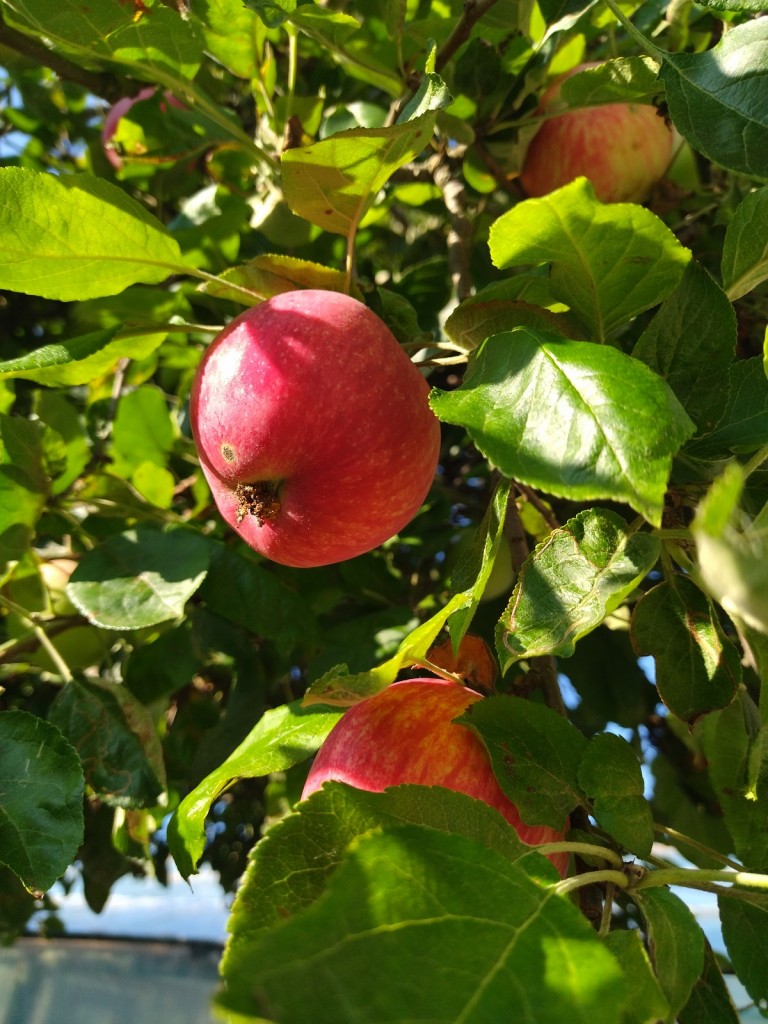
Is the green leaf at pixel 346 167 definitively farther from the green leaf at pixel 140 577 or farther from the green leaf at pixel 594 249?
the green leaf at pixel 140 577

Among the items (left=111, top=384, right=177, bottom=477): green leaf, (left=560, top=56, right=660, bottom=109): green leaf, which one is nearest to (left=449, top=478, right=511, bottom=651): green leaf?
(left=560, top=56, right=660, bottom=109): green leaf

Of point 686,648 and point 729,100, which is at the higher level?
point 729,100

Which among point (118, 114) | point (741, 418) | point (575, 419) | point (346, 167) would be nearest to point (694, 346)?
point (741, 418)

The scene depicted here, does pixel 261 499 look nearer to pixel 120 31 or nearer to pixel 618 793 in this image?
pixel 618 793

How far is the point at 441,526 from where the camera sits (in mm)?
1296

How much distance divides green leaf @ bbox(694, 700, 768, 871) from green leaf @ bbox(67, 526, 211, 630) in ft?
1.59

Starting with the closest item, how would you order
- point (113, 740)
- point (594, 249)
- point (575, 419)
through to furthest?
point (575, 419) → point (594, 249) → point (113, 740)

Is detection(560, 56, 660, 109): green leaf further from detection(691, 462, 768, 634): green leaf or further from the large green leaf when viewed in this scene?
detection(691, 462, 768, 634): green leaf

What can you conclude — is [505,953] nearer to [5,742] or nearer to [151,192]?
[5,742]

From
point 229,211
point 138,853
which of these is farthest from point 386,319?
point 138,853

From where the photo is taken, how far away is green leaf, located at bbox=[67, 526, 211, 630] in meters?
0.85

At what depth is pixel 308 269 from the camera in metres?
0.76

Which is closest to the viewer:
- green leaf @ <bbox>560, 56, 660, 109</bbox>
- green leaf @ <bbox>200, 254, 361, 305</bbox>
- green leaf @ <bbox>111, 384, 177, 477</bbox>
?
green leaf @ <bbox>200, 254, 361, 305</bbox>

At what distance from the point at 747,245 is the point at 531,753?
387 millimetres
